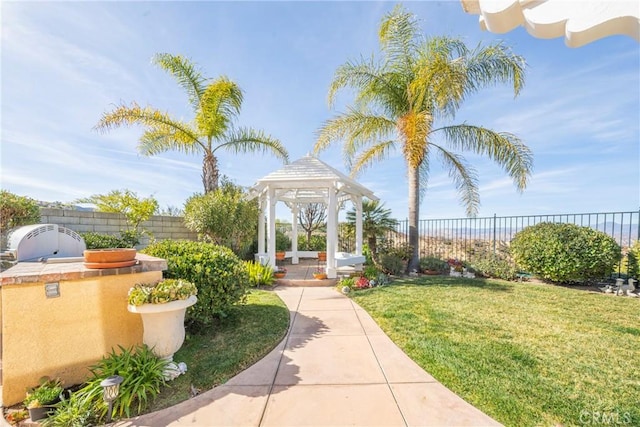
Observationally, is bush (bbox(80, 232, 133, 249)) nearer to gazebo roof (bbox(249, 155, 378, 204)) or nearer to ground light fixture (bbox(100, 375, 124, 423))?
gazebo roof (bbox(249, 155, 378, 204))

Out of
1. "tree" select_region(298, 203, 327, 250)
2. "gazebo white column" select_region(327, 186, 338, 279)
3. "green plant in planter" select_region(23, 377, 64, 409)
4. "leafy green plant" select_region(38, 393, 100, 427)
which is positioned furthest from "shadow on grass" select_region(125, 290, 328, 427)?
"tree" select_region(298, 203, 327, 250)

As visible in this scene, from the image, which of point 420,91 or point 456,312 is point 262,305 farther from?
point 420,91

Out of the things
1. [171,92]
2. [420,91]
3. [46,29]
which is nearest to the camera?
[46,29]

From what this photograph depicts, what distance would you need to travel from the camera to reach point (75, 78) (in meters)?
6.14

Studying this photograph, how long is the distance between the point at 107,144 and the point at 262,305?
27.4 ft

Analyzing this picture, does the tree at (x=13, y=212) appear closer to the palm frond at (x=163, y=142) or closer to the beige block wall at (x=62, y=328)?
the beige block wall at (x=62, y=328)

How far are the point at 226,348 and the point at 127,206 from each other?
6503 millimetres

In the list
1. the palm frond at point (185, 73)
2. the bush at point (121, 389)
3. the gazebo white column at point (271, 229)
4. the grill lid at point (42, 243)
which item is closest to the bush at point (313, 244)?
the gazebo white column at point (271, 229)

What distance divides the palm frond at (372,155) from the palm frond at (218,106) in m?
4.90

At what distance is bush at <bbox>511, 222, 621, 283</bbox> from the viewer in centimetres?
714

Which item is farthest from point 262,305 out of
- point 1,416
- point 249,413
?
point 1,416

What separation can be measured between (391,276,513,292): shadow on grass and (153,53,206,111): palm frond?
9874 millimetres

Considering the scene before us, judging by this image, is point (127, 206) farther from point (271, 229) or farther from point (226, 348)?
point (226, 348)

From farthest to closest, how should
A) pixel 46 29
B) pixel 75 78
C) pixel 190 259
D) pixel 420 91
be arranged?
pixel 420 91
pixel 75 78
pixel 46 29
pixel 190 259
